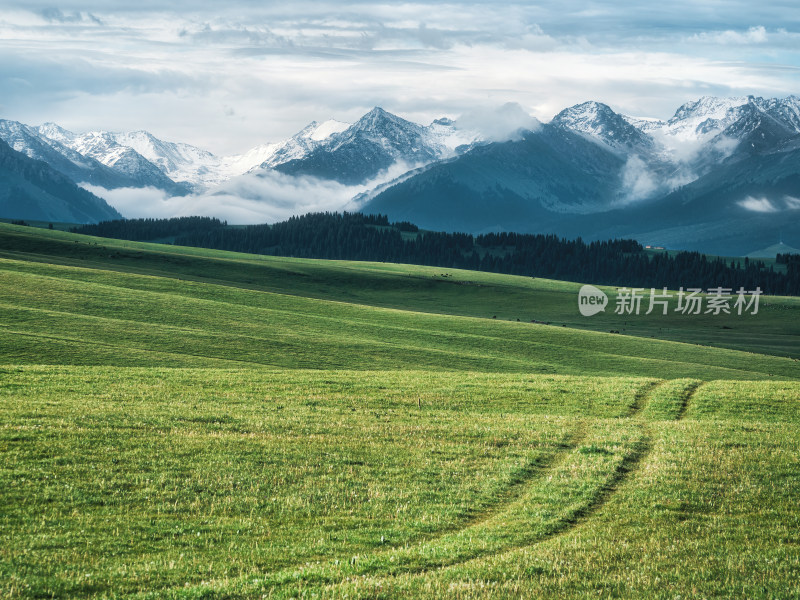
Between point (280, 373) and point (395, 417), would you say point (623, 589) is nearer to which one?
point (395, 417)

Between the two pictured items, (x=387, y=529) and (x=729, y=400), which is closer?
(x=387, y=529)

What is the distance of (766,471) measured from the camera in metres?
26.9

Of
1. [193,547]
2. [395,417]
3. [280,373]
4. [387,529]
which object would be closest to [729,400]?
[395,417]

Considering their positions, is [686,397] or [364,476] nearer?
[364,476]

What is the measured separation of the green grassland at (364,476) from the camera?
1666cm

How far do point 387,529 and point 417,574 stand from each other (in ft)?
11.3

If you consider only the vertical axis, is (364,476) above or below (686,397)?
below

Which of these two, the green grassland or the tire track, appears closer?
the green grassland

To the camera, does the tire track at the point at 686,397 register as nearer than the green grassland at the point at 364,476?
No

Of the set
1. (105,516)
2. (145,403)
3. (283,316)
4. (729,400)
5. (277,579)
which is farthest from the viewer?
(283,316)

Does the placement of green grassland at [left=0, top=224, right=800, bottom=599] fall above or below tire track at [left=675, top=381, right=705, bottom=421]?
below

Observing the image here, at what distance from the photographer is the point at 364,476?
24.8 metres

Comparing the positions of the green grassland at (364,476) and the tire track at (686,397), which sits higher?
the tire track at (686,397)

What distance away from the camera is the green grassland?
16656 mm
